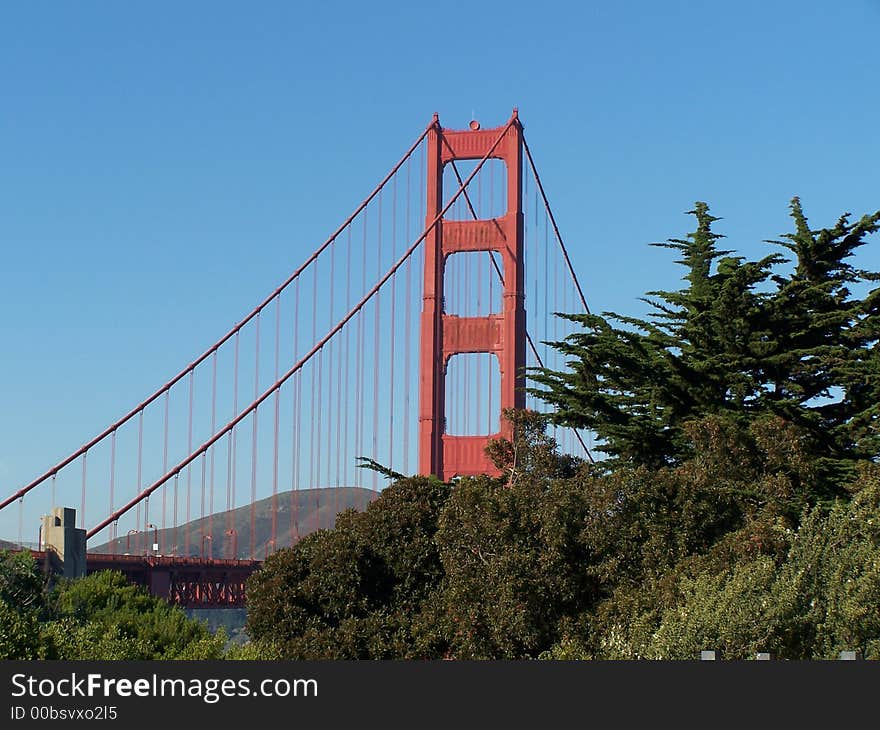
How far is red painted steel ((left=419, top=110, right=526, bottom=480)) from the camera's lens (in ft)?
209

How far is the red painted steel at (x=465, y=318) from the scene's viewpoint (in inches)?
2504

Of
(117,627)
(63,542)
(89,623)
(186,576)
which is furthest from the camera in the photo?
(186,576)

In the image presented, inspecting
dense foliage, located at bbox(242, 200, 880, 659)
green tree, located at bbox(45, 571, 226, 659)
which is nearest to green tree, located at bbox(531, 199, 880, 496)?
dense foliage, located at bbox(242, 200, 880, 659)

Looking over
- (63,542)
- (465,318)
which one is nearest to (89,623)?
(63,542)

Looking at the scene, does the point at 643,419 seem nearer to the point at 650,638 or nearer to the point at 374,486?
the point at 374,486

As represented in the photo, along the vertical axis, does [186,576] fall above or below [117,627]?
above

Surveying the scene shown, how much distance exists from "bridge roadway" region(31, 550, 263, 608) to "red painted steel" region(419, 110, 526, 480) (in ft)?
31.4

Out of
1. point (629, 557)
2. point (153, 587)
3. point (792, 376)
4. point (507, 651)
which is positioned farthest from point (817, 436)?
point (153, 587)

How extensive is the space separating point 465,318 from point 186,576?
1603 centimetres

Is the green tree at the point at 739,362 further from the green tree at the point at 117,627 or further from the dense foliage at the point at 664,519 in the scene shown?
the green tree at the point at 117,627

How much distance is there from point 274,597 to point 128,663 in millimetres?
22303

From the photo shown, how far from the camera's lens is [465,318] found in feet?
218

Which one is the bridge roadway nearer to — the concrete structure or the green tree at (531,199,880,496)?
the concrete structure

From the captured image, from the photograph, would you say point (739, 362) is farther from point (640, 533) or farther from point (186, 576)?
point (186, 576)
